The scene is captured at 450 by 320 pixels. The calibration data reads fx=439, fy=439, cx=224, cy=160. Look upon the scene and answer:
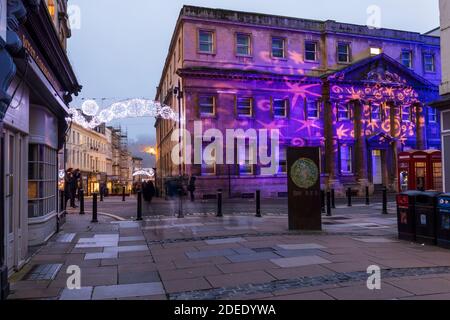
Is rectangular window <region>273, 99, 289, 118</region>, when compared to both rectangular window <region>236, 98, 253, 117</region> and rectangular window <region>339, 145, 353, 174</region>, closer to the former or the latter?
rectangular window <region>236, 98, 253, 117</region>

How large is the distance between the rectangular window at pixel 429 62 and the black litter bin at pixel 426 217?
3182 cm

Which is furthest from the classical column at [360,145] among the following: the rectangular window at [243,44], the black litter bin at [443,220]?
the black litter bin at [443,220]

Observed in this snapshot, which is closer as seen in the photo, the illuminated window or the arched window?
the arched window

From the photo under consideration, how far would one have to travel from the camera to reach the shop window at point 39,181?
954 cm

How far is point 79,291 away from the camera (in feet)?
19.7

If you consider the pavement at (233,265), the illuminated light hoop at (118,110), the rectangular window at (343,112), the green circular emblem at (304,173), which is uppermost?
the rectangular window at (343,112)

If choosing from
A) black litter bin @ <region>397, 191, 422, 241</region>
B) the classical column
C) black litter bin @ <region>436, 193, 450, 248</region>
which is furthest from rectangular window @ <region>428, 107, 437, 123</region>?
black litter bin @ <region>436, 193, 450, 248</region>

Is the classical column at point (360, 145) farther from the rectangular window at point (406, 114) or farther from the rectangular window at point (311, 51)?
the rectangular window at point (311, 51)

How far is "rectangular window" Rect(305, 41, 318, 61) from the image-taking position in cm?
3372

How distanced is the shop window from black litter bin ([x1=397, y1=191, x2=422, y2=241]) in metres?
8.24

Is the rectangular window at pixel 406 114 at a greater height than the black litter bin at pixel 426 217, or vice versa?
the rectangular window at pixel 406 114

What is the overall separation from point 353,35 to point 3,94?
110 feet

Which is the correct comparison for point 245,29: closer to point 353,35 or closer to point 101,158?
point 353,35
